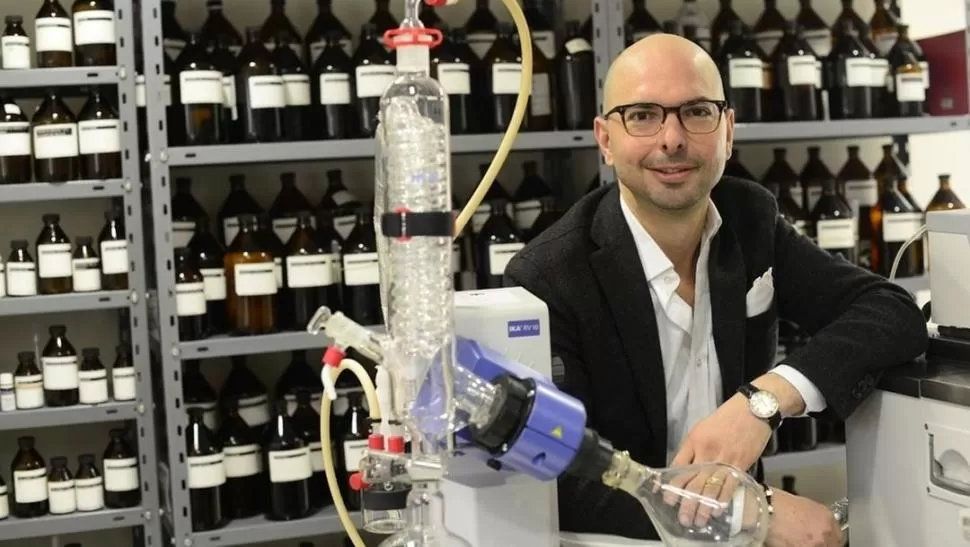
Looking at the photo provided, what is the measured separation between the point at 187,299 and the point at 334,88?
1.77 feet

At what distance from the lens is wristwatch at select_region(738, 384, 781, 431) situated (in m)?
1.33

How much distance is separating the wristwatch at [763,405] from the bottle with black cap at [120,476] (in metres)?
1.53

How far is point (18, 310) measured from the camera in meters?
2.35

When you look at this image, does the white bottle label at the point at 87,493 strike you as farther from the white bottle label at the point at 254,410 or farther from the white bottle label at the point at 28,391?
the white bottle label at the point at 254,410

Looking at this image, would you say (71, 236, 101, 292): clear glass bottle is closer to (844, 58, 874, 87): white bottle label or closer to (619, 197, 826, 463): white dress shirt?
(619, 197, 826, 463): white dress shirt

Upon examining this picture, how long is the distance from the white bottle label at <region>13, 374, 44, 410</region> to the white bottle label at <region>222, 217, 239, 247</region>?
19.1 inches

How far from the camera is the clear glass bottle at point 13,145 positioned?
2365mm

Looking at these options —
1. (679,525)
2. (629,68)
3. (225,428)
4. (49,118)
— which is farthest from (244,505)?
(679,525)

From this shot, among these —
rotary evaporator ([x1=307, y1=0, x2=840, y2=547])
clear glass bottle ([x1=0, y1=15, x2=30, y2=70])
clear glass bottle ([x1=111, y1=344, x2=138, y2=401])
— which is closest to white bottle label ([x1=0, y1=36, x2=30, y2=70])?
clear glass bottle ([x1=0, y1=15, x2=30, y2=70])

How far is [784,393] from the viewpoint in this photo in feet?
4.48

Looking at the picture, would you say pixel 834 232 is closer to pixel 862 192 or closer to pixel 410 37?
pixel 862 192

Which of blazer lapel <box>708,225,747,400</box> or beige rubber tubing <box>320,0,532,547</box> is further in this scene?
blazer lapel <box>708,225,747,400</box>

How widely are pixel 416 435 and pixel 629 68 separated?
727 millimetres

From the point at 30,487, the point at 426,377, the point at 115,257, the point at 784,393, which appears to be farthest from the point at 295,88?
the point at 426,377
